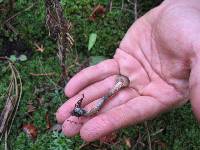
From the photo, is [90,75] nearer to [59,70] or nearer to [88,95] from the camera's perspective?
[88,95]

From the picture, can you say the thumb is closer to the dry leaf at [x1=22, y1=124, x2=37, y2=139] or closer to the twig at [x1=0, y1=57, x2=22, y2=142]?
the dry leaf at [x1=22, y1=124, x2=37, y2=139]

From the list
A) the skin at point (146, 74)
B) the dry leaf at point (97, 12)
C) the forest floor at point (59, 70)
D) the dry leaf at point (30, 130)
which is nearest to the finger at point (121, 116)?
the skin at point (146, 74)

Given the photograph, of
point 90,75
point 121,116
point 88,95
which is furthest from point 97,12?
point 121,116

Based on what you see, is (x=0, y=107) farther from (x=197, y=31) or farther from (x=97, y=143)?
(x=197, y=31)

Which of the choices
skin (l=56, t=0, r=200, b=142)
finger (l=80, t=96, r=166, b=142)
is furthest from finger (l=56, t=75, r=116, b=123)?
finger (l=80, t=96, r=166, b=142)

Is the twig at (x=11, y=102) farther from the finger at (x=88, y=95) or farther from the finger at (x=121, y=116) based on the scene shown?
the finger at (x=121, y=116)
